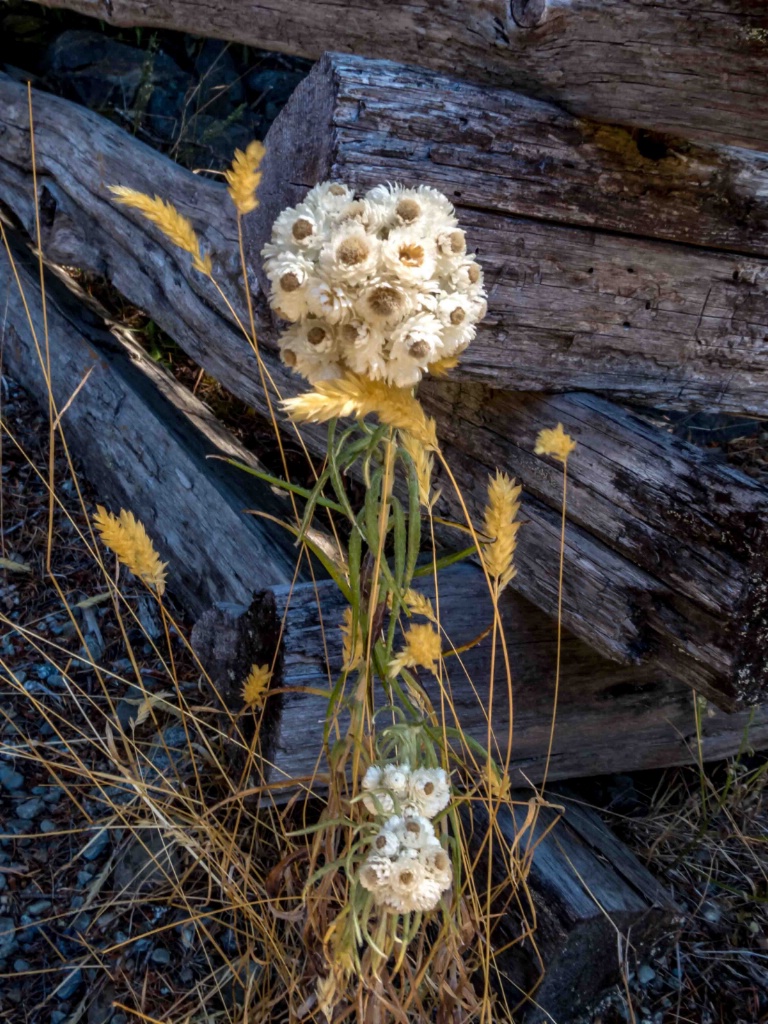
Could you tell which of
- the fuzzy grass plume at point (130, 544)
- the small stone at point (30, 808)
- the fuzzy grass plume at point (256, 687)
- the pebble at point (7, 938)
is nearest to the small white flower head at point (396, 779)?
the fuzzy grass plume at point (256, 687)

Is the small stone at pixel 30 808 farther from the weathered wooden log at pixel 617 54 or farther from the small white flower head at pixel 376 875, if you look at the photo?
the weathered wooden log at pixel 617 54

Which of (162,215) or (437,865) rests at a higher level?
(162,215)

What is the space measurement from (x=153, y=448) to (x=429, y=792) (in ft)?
6.02

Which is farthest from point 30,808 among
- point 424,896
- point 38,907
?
point 424,896

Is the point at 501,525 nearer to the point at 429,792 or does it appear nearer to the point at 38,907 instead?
the point at 429,792

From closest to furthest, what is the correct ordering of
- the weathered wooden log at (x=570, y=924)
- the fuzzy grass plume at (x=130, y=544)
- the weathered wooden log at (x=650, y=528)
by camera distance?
the fuzzy grass plume at (x=130, y=544)
the weathered wooden log at (x=650, y=528)
the weathered wooden log at (x=570, y=924)

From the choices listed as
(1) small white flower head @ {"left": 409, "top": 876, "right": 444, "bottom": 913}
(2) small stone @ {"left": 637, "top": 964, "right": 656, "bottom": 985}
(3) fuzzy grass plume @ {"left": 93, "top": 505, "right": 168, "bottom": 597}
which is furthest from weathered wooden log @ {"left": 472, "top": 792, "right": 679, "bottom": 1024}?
(3) fuzzy grass plume @ {"left": 93, "top": 505, "right": 168, "bottom": 597}

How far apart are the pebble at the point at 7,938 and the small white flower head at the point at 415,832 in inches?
47.8

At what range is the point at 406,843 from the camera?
4.50 feet

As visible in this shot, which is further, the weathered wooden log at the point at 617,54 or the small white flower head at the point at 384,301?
the weathered wooden log at the point at 617,54

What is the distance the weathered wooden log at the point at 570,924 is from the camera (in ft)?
6.60

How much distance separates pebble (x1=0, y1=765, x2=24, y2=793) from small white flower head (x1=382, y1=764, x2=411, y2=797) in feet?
4.56

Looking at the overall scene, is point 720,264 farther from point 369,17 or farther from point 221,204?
point 221,204

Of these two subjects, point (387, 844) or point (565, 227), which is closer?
point (387, 844)
